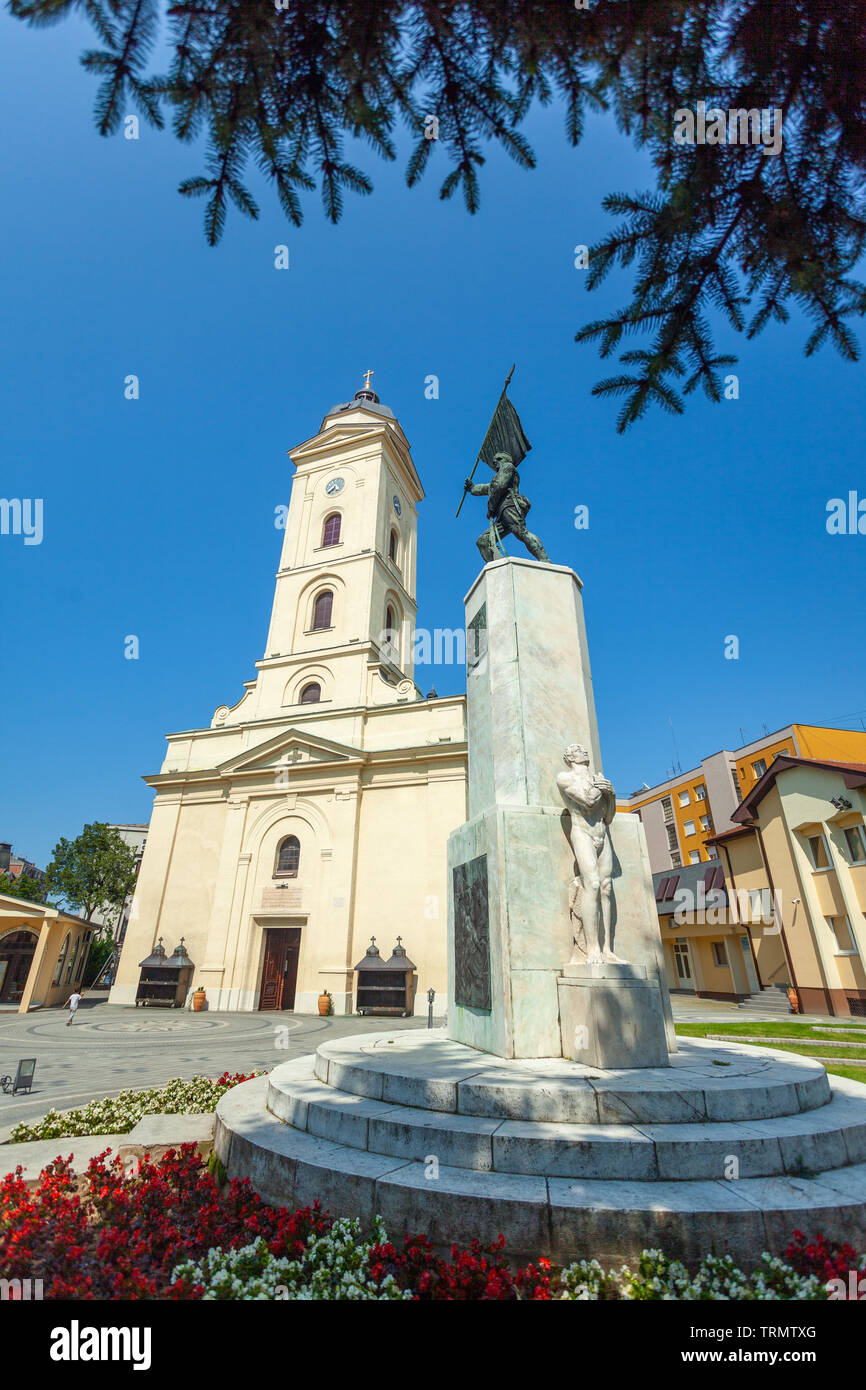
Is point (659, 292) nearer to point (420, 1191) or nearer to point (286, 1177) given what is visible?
point (420, 1191)

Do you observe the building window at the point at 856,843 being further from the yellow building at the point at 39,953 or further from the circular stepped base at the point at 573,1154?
the yellow building at the point at 39,953

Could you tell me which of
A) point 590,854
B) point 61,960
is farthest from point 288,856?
point 590,854

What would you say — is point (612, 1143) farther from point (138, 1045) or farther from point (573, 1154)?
point (138, 1045)

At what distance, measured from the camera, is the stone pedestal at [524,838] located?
577cm

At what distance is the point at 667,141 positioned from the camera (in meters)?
3.62

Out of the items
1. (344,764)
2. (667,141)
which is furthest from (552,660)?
(344,764)

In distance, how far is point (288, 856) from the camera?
85.0 ft

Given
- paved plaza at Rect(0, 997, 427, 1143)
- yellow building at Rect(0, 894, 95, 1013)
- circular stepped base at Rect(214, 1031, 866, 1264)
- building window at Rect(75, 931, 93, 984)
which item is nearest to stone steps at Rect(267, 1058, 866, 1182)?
circular stepped base at Rect(214, 1031, 866, 1264)

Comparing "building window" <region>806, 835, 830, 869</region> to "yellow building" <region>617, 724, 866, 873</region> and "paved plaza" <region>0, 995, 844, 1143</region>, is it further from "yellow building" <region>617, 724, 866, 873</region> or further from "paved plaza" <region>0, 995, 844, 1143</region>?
"yellow building" <region>617, 724, 866, 873</region>

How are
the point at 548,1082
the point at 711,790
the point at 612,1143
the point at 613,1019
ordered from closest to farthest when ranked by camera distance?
the point at 612,1143, the point at 548,1082, the point at 613,1019, the point at 711,790

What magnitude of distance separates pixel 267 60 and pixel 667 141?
7.56 ft

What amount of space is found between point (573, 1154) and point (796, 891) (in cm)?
2368

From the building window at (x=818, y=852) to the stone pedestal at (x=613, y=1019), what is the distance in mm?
20255

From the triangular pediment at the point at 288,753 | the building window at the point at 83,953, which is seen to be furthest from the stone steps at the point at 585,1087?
the building window at the point at 83,953
